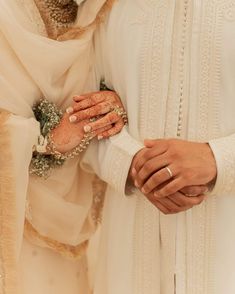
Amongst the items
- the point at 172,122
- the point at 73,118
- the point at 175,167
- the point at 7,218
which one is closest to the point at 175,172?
the point at 175,167

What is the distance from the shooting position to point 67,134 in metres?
1.10

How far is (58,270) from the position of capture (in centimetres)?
125

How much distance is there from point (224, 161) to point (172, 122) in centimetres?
13

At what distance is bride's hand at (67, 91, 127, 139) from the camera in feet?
3.59

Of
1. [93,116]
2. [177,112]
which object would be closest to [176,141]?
[177,112]

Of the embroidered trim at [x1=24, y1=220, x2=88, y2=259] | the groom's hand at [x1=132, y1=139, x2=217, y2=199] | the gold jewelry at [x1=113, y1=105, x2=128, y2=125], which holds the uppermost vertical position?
the gold jewelry at [x1=113, y1=105, x2=128, y2=125]

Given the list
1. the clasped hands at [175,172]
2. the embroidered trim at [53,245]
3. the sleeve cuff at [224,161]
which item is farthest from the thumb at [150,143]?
the embroidered trim at [53,245]

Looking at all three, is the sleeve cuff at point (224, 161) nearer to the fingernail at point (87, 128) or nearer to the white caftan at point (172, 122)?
the white caftan at point (172, 122)

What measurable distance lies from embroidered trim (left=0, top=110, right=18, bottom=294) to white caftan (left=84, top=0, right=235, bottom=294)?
176mm

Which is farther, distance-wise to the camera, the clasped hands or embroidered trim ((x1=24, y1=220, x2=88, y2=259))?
embroidered trim ((x1=24, y1=220, x2=88, y2=259))

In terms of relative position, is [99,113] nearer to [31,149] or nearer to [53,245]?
[31,149]

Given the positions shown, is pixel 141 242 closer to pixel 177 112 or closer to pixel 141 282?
pixel 141 282

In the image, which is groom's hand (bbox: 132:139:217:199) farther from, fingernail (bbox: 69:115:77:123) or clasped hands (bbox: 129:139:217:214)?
fingernail (bbox: 69:115:77:123)

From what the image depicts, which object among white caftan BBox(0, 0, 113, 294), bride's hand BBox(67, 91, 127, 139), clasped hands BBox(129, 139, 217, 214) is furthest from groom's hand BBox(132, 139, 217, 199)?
white caftan BBox(0, 0, 113, 294)
